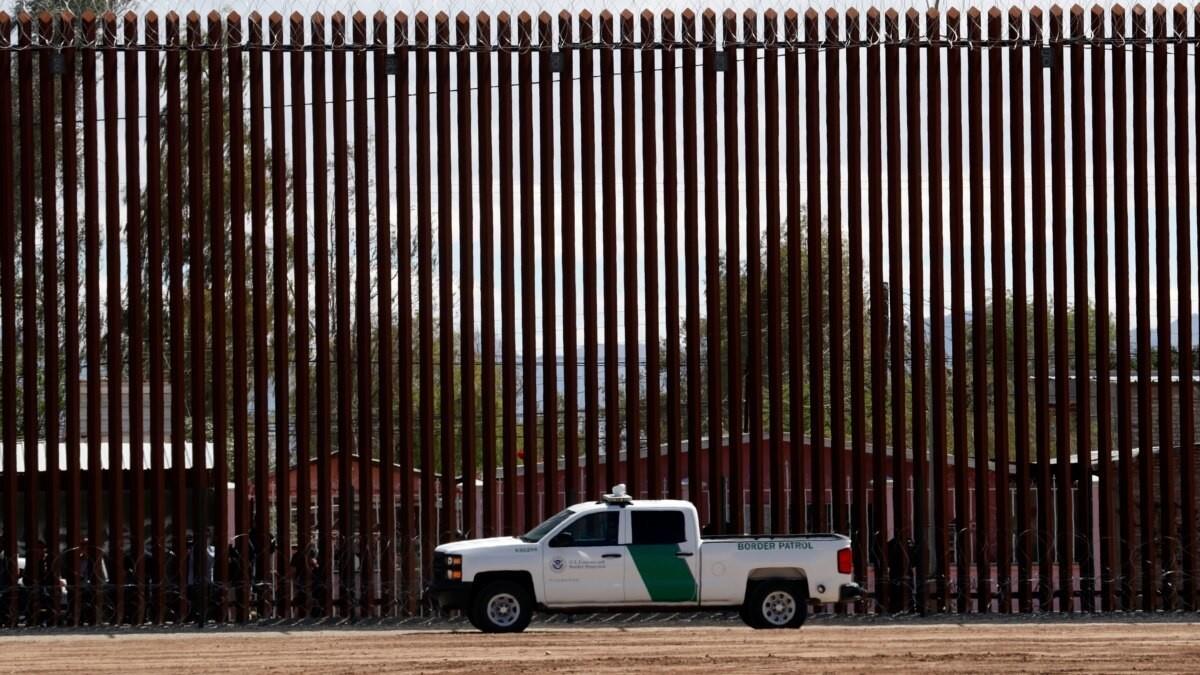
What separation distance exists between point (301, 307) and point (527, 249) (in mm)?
2240

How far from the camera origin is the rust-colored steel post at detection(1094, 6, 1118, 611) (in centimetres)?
1973

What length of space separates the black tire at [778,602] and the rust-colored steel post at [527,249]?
2399 mm

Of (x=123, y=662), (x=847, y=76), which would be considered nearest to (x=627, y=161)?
(x=847, y=76)

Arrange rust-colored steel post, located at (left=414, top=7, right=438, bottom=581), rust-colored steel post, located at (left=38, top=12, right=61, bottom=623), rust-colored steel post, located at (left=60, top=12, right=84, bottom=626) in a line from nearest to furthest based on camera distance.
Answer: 1. rust-colored steel post, located at (left=60, top=12, right=84, bottom=626)
2. rust-colored steel post, located at (left=38, top=12, right=61, bottom=623)
3. rust-colored steel post, located at (left=414, top=7, right=438, bottom=581)

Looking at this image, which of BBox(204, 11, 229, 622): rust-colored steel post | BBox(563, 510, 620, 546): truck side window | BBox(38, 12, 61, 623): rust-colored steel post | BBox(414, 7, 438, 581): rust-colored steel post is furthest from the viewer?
BBox(414, 7, 438, 581): rust-colored steel post

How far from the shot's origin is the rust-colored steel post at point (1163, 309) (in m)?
19.9

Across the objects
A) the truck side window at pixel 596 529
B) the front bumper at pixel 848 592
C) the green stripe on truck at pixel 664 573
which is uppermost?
the truck side window at pixel 596 529

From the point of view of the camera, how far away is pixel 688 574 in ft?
60.4

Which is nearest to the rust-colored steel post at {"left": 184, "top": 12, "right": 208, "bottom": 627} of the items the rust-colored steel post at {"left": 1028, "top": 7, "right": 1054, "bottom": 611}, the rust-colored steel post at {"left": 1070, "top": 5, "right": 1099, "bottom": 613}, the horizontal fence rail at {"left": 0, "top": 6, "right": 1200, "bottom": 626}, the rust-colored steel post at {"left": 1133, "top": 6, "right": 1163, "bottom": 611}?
the horizontal fence rail at {"left": 0, "top": 6, "right": 1200, "bottom": 626}

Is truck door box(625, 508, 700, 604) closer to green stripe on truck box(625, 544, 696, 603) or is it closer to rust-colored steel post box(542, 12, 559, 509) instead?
green stripe on truck box(625, 544, 696, 603)

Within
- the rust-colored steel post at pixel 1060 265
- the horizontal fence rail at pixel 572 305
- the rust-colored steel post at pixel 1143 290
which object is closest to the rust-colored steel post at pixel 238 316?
the horizontal fence rail at pixel 572 305

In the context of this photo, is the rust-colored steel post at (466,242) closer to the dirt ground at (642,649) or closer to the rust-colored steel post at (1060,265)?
the dirt ground at (642,649)

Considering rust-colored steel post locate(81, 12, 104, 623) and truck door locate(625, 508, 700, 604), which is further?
rust-colored steel post locate(81, 12, 104, 623)

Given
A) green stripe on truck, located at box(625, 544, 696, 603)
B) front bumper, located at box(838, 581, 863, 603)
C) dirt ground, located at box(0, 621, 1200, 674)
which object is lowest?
dirt ground, located at box(0, 621, 1200, 674)
